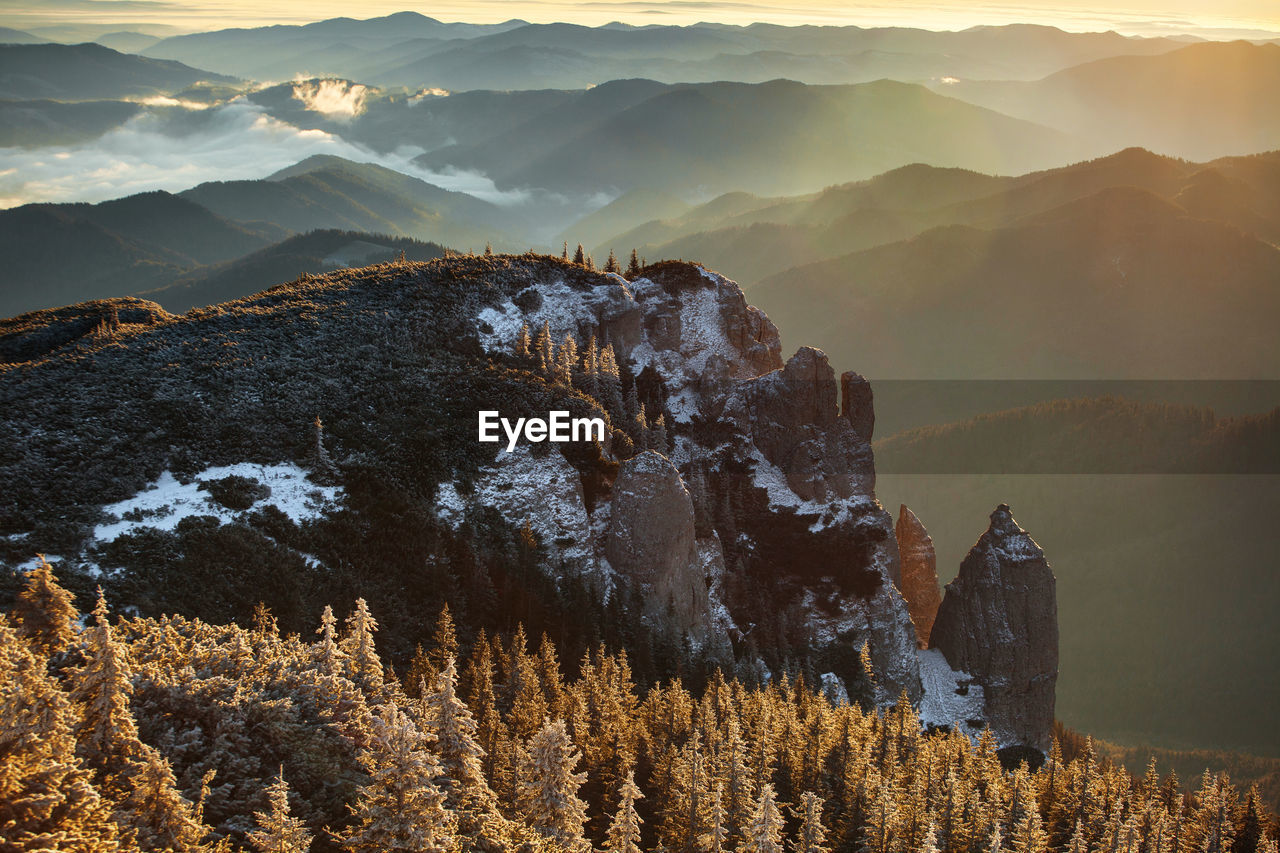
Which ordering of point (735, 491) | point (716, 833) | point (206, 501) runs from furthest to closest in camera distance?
point (735, 491) < point (206, 501) < point (716, 833)

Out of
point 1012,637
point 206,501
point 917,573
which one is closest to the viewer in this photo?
point 206,501

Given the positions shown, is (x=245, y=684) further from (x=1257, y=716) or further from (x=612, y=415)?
(x=1257, y=716)

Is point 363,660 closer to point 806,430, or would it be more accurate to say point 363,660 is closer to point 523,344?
point 523,344

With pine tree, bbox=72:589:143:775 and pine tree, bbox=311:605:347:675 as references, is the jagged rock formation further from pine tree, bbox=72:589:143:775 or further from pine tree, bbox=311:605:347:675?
pine tree, bbox=72:589:143:775

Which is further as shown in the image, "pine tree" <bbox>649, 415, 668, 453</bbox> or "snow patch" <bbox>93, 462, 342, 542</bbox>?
"pine tree" <bbox>649, 415, 668, 453</bbox>

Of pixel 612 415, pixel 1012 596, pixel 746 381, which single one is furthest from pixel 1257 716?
pixel 612 415

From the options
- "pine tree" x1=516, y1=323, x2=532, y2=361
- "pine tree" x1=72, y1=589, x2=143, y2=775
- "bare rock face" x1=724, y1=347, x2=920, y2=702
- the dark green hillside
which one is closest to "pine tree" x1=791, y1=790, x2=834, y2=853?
"pine tree" x1=72, y1=589, x2=143, y2=775

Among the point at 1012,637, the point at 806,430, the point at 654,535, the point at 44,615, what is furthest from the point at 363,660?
the point at 1012,637
